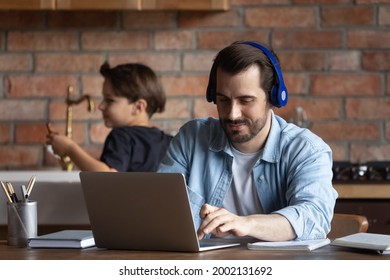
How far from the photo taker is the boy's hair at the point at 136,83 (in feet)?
10.6

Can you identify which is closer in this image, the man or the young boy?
the man

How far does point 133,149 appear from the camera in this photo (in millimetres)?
3074

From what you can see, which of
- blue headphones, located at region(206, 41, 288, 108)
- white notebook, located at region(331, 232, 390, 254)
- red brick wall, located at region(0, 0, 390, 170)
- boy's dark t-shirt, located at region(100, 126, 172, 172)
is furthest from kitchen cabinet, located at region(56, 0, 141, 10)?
white notebook, located at region(331, 232, 390, 254)

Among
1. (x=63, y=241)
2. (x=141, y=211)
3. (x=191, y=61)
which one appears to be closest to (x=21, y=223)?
(x=63, y=241)

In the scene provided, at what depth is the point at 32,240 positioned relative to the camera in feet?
5.89

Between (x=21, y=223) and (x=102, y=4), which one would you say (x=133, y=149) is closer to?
(x=102, y=4)

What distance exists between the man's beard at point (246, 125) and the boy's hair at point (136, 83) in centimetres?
114

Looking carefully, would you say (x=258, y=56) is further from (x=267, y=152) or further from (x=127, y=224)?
(x=127, y=224)

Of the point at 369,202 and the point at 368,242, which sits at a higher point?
the point at 368,242

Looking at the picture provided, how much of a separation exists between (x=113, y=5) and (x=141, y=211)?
73.3 inches

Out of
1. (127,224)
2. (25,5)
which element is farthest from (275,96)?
(25,5)

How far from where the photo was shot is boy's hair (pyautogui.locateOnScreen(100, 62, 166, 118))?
3.24 metres

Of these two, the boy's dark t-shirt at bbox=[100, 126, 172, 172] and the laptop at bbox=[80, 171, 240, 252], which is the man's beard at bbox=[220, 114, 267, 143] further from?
the boy's dark t-shirt at bbox=[100, 126, 172, 172]

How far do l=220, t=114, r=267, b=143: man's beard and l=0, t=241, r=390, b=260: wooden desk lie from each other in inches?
18.7
